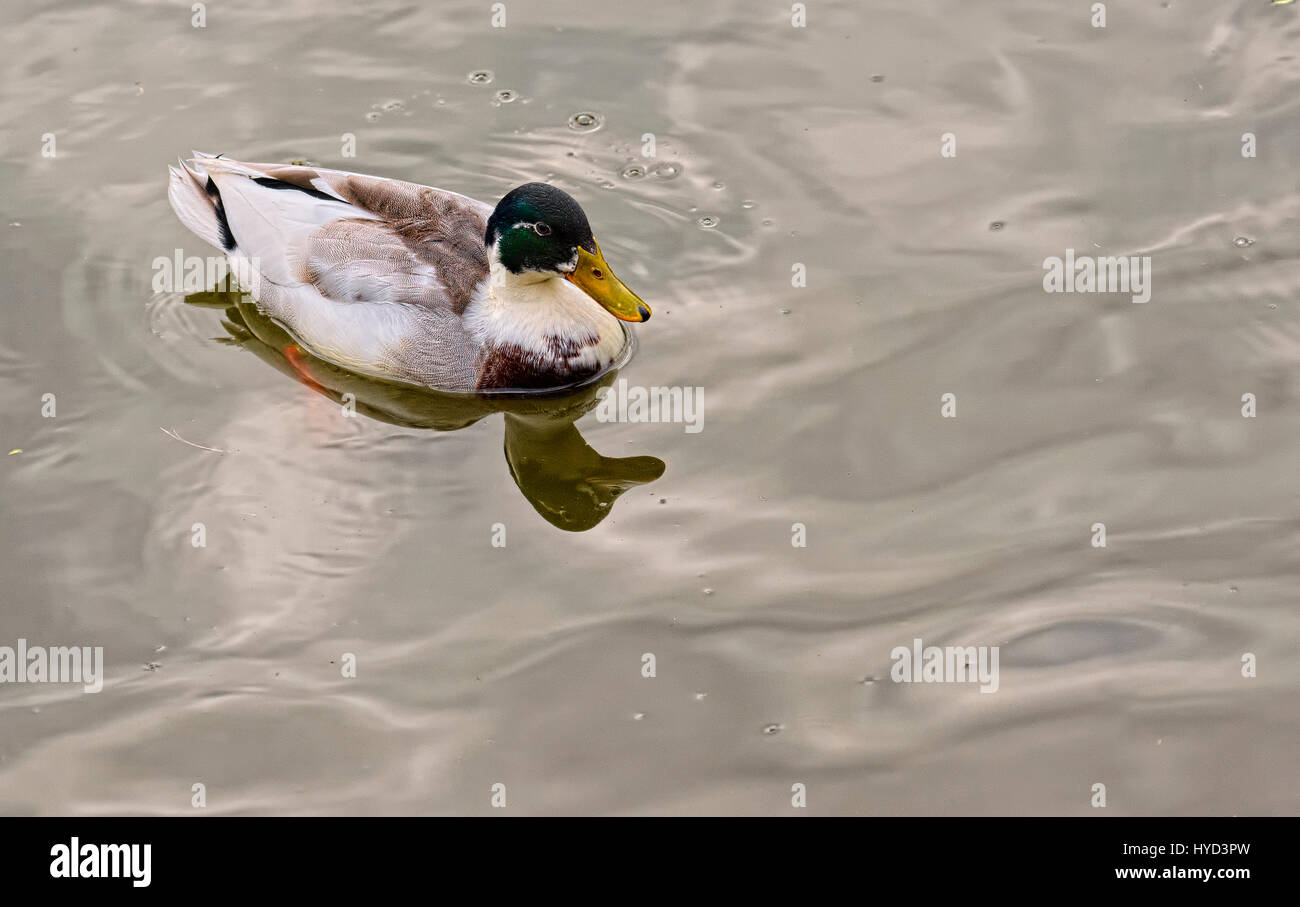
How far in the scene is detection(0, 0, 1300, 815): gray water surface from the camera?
22.3 feet

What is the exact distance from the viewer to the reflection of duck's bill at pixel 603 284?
8.51 metres

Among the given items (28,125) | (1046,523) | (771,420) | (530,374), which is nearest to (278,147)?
(28,125)

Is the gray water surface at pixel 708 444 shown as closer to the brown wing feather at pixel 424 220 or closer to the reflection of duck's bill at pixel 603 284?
the reflection of duck's bill at pixel 603 284

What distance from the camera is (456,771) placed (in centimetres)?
672

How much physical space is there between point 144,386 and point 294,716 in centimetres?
279

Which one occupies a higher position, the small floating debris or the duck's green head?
the duck's green head

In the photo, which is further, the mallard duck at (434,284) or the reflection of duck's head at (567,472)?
the mallard duck at (434,284)

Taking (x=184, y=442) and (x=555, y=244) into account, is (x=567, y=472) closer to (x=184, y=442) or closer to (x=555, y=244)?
(x=555, y=244)

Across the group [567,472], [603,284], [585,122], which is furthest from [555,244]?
[585,122]

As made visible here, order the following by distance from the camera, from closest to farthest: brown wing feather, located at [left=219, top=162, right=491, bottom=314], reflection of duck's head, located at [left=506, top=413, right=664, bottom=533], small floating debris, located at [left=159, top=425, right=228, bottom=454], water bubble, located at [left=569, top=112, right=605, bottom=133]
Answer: reflection of duck's head, located at [left=506, top=413, right=664, bottom=533] → small floating debris, located at [left=159, top=425, right=228, bottom=454] → brown wing feather, located at [left=219, top=162, right=491, bottom=314] → water bubble, located at [left=569, top=112, right=605, bottom=133]

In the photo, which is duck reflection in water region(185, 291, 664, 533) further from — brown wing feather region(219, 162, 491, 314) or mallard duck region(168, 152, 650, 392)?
brown wing feather region(219, 162, 491, 314)

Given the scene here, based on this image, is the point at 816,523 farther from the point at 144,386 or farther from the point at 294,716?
the point at 144,386

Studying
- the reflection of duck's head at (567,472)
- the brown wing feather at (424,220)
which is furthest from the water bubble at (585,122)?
the reflection of duck's head at (567,472)

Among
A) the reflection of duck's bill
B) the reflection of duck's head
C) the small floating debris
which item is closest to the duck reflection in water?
the reflection of duck's head
